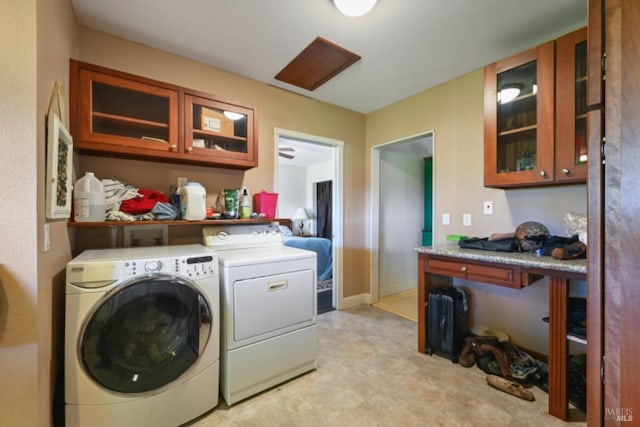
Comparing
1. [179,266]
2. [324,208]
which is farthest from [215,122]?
[324,208]

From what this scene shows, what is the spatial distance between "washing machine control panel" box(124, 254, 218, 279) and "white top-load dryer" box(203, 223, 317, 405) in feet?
0.32

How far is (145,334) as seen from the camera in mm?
1369

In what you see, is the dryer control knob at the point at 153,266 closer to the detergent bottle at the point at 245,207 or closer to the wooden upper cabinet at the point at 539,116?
the detergent bottle at the point at 245,207

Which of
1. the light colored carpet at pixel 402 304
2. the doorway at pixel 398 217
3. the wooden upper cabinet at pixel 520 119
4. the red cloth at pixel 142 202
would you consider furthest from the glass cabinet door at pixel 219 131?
the light colored carpet at pixel 402 304

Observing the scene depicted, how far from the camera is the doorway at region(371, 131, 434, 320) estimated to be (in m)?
3.42

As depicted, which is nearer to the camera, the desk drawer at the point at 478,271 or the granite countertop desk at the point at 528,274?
the granite countertop desk at the point at 528,274

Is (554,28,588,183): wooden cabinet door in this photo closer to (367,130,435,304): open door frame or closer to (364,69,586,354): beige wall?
(364,69,586,354): beige wall

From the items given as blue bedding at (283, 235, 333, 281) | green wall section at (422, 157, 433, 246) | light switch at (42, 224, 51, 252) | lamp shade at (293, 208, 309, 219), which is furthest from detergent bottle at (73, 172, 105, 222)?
lamp shade at (293, 208, 309, 219)

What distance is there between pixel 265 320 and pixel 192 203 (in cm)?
100

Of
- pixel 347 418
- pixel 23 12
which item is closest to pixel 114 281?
pixel 23 12

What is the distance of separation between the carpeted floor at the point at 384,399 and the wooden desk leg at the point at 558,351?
0.28ft

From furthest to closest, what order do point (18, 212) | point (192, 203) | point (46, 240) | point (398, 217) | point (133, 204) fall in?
point (398, 217) → point (192, 203) → point (133, 204) → point (46, 240) → point (18, 212)

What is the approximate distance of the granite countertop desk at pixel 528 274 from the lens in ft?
4.88

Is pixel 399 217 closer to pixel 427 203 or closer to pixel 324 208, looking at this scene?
pixel 427 203
